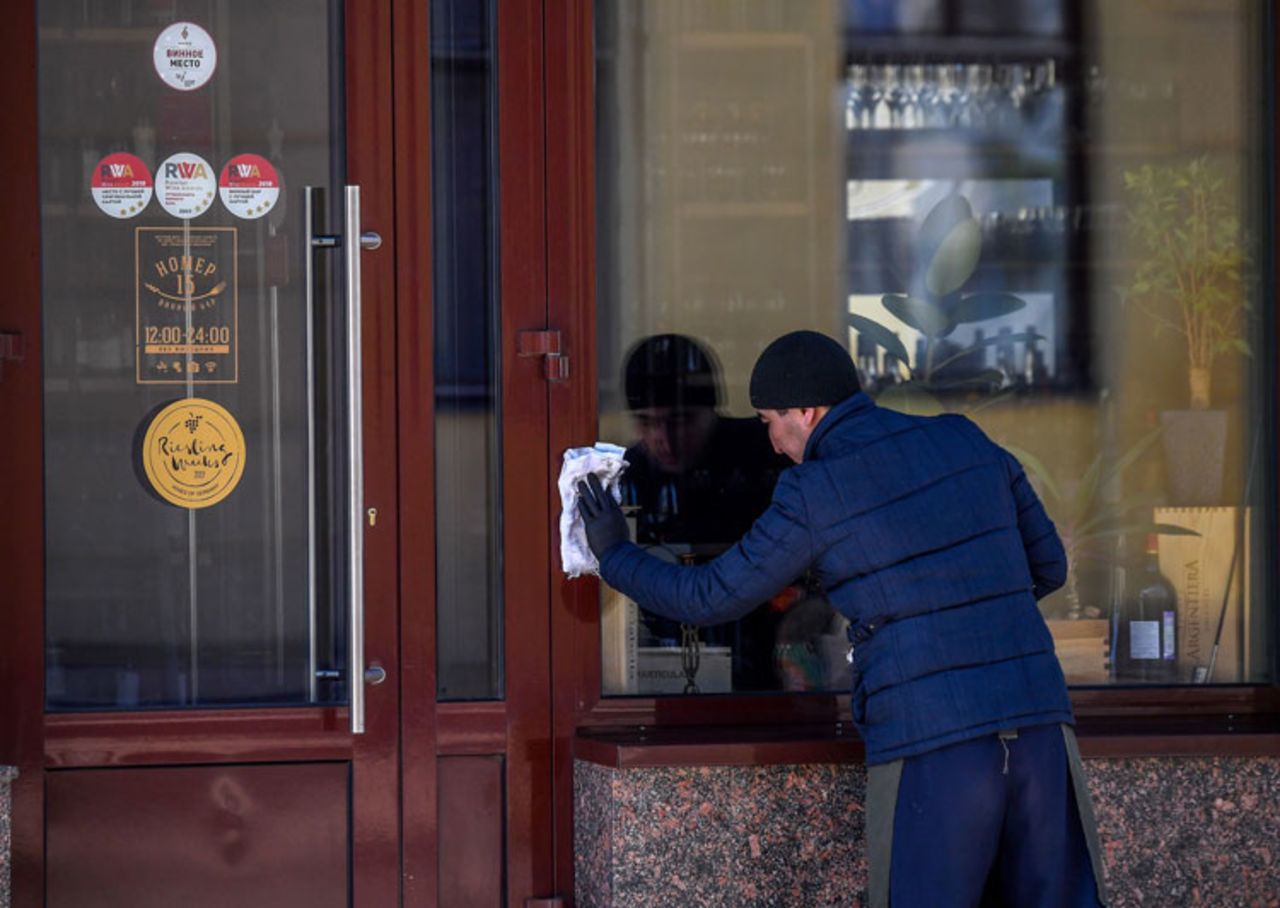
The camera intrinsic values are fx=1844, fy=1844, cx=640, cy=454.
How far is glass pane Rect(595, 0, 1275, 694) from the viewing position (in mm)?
4816

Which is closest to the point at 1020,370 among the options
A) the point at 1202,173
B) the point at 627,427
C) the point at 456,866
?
the point at 1202,173

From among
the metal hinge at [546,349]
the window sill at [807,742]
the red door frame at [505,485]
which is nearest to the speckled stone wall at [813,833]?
the window sill at [807,742]

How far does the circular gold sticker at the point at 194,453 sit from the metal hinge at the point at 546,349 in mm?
744

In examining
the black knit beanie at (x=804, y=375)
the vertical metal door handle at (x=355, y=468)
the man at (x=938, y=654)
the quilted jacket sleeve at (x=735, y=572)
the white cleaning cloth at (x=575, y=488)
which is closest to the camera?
the man at (x=938, y=654)

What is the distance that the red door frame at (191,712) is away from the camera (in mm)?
4508

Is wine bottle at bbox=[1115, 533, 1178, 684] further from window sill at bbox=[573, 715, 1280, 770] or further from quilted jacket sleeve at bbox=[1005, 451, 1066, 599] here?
quilted jacket sleeve at bbox=[1005, 451, 1066, 599]

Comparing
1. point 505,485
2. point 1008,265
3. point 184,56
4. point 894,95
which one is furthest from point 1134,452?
point 184,56

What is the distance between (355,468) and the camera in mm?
4254

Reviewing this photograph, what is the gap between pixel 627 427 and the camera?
4.75 metres

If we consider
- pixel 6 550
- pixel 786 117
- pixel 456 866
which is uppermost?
pixel 786 117

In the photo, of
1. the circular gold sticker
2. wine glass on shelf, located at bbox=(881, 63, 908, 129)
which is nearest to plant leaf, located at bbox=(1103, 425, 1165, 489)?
wine glass on shelf, located at bbox=(881, 63, 908, 129)

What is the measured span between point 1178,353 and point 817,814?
1621 millimetres

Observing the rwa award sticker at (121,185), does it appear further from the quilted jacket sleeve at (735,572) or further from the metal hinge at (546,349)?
the quilted jacket sleeve at (735,572)

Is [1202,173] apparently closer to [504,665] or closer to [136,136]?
[504,665]
